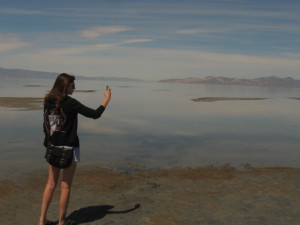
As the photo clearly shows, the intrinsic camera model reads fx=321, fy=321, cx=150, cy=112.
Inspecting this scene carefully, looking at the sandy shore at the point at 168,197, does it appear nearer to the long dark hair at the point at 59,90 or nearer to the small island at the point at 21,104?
the long dark hair at the point at 59,90

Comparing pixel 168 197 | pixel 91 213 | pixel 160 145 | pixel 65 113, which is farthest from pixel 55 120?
pixel 160 145

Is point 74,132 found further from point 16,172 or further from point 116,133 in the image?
A: point 116,133

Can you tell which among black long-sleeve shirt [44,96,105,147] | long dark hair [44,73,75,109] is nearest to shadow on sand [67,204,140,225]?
black long-sleeve shirt [44,96,105,147]

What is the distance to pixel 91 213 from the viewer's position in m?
6.31

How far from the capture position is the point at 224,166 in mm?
10273

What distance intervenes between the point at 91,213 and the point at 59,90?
272 cm

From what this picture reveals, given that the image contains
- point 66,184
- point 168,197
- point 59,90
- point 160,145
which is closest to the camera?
point 59,90

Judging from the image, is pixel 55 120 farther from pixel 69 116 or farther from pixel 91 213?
pixel 91 213

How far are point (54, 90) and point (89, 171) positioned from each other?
4878 mm

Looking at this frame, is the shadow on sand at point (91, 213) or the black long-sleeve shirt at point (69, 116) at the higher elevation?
the black long-sleeve shirt at point (69, 116)

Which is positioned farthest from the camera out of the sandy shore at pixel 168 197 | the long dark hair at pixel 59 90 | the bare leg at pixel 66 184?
the sandy shore at pixel 168 197

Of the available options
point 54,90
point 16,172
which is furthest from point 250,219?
point 16,172

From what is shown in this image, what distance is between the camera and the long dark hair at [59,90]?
4.89 metres

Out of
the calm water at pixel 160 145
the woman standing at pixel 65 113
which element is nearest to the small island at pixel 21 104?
the calm water at pixel 160 145
